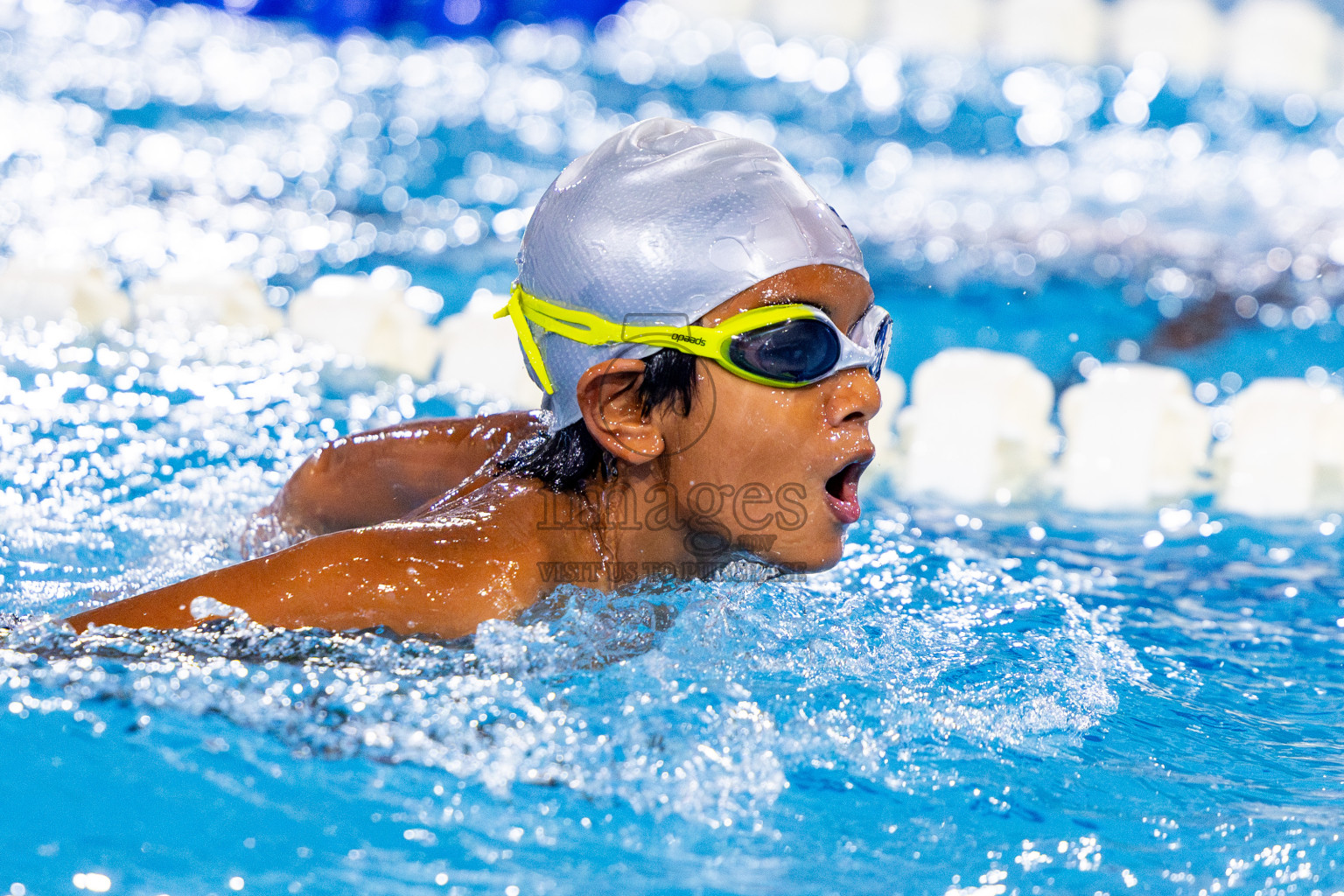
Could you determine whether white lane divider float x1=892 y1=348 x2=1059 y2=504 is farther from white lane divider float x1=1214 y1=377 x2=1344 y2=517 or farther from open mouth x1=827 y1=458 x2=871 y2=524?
open mouth x1=827 y1=458 x2=871 y2=524

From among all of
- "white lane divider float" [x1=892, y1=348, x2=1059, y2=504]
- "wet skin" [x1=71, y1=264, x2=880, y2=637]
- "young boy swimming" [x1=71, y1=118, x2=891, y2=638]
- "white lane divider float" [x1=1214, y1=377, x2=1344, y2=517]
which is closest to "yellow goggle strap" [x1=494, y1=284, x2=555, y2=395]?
"young boy swimming" [x1=71, y1=118, x2=891, y2=638]

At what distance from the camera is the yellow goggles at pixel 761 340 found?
5.97 feet

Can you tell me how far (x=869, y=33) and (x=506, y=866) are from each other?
31.1ft

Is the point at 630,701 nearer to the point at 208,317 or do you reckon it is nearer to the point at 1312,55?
the point at 208,317

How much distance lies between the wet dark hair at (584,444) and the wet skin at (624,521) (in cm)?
2

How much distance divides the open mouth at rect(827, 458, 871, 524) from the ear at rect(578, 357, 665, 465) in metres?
0.26

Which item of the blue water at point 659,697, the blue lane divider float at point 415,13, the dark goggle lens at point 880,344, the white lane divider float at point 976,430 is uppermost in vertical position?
the blue lane divider float at point 415,13

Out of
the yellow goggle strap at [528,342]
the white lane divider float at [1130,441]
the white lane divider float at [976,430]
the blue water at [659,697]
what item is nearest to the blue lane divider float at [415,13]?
the blue water at [659,697]

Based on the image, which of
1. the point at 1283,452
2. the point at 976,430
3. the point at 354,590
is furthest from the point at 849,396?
the point at 1283,452

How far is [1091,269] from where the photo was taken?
6.15 m

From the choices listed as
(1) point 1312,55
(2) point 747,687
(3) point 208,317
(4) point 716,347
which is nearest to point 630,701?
(2) point 747,687

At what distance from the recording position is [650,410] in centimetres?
191

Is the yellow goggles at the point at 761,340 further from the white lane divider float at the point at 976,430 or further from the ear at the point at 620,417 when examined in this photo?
the white lane divider float at the point at 976,430

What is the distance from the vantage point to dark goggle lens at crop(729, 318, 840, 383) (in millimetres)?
1820
